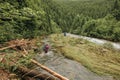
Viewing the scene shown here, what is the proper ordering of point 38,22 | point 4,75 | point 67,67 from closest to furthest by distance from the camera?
point 4,75 → point 67,67 → point 38,22

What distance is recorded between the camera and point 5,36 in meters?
19.6

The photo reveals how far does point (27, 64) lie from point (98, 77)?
5.10 m

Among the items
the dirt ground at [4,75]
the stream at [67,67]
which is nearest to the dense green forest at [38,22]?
the stream at [67,67]

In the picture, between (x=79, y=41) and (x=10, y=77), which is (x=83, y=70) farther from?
(x=79, y=41)

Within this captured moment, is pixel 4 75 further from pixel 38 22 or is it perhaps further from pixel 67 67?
pixel 38 22

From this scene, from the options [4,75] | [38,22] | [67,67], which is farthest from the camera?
[38,22]

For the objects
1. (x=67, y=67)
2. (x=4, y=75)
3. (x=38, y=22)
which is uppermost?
(x=4, y=75)

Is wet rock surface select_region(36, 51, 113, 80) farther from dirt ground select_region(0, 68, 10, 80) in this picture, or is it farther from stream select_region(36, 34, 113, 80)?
dirt ground select_region(0, 68, 10, 80)

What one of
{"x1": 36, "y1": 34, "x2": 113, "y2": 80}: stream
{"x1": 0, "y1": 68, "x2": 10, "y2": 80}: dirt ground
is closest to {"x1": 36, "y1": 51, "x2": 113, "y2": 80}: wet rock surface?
{"x1": 36, "y1": 34, "x2": 113, "y2": 80}: stream

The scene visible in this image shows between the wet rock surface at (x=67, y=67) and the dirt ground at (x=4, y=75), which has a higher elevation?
the dirt ground at (x=4, y=75)

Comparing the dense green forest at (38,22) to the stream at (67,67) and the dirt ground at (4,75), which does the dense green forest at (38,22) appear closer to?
the stream at (67,67)

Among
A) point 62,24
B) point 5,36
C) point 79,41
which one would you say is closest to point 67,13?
point 62,24

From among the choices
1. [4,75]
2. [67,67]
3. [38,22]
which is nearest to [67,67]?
[67,67]

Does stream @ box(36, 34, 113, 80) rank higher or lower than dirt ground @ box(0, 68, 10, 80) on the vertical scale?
lower
